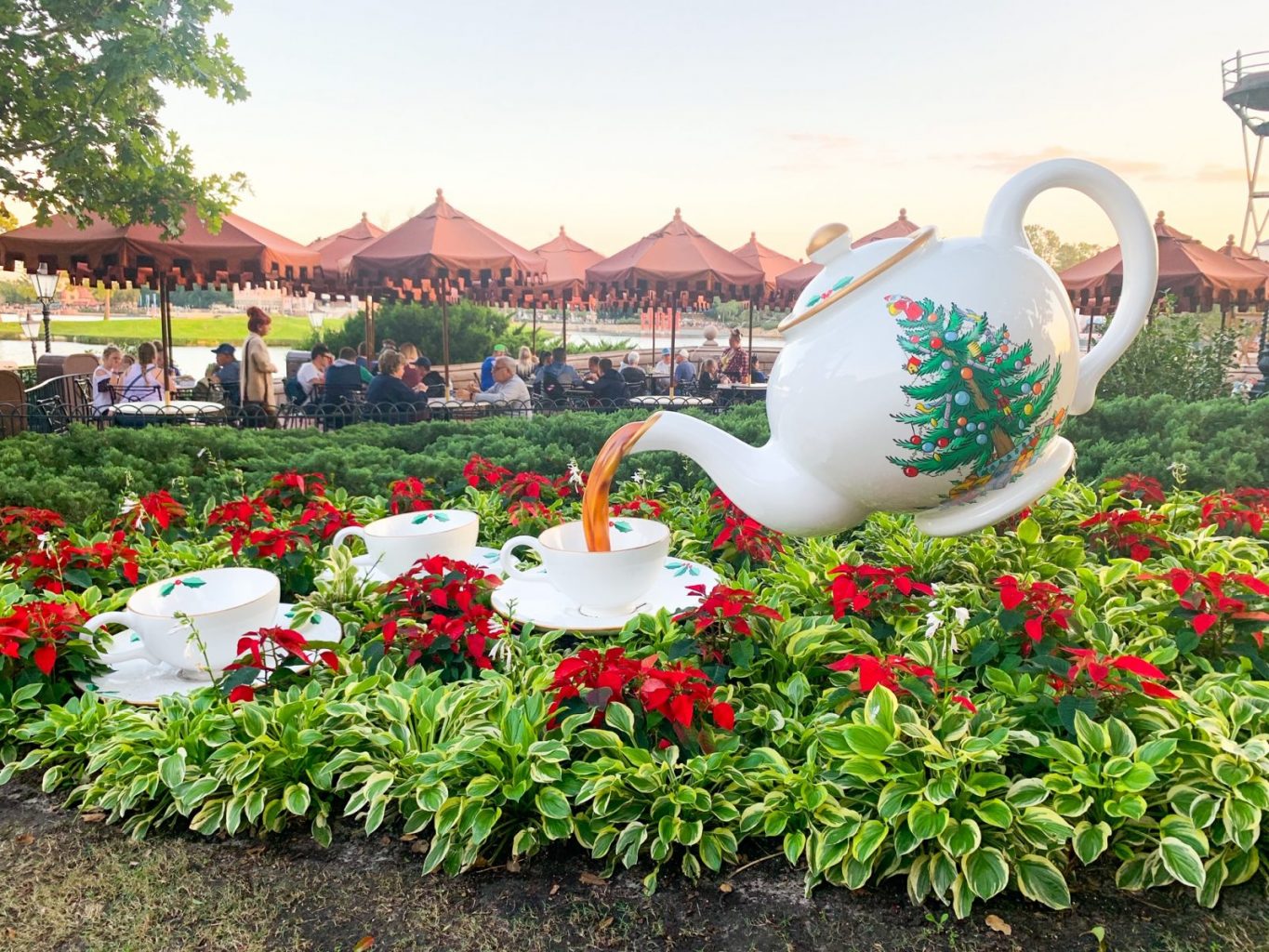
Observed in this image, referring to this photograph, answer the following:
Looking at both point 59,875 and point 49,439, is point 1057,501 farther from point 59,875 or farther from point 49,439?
point 49,439

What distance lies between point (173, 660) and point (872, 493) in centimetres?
196

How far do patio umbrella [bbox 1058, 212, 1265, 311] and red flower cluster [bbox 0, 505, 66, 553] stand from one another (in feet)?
39.6

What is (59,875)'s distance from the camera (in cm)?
195

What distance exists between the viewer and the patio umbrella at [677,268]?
12016mm

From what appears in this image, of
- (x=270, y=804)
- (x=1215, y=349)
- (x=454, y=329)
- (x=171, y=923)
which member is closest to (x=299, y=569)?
(x=270, y=804)

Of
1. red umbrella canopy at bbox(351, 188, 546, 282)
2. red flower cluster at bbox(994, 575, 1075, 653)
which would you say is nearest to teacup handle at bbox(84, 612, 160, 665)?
red flower cluster at bbox(994, 575, 1075, 653)

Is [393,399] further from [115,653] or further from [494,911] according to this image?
[494,911]

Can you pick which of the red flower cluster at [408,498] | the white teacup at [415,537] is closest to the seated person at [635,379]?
the red flower cluster at [408,498]

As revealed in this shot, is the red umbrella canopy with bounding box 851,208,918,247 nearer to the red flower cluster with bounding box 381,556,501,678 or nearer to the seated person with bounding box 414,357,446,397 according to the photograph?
the seated person with bounding box 414,357,446,397

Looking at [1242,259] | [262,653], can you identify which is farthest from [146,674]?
[1242,259]

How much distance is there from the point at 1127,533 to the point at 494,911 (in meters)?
2.78

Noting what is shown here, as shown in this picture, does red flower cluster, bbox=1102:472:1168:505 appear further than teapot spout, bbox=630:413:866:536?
Answer: Yes

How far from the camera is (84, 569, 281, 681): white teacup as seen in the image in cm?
236

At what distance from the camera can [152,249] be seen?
9.02m
